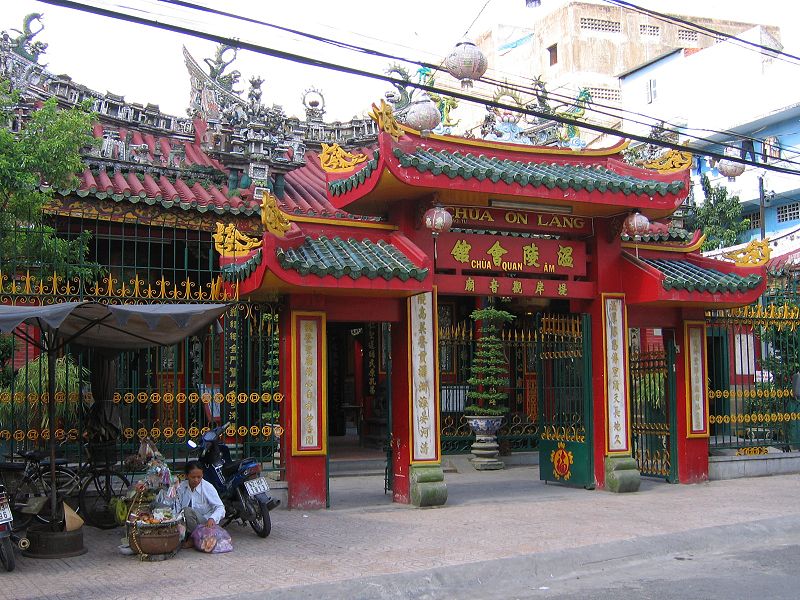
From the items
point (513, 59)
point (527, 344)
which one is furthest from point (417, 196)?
point (513, 59)

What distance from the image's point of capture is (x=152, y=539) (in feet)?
26.3

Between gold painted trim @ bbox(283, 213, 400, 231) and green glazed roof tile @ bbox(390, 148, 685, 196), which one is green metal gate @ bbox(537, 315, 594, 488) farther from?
gold painted trim @ bbox(283, 213, 400, 231)

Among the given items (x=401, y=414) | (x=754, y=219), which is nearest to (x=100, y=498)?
(x=401, y=414)

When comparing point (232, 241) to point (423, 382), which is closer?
point (232, 241)

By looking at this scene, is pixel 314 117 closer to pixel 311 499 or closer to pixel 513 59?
pixel 311 499

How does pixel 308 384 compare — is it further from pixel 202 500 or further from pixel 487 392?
pixel 487 392

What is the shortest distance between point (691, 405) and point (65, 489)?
9.03 m

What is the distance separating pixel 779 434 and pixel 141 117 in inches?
537

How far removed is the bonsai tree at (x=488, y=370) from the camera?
1572 centimetres

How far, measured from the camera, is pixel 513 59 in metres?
41.3

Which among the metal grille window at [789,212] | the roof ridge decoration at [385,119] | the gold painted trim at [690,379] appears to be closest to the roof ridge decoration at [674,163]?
the gold painted trim at [690,379]

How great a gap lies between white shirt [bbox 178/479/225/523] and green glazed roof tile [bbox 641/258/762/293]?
6.86 m

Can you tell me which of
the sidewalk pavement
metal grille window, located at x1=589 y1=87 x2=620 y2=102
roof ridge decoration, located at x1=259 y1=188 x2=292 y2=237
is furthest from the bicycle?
metal grille window, located at x1=589 y1=87 x2=620 y2=102

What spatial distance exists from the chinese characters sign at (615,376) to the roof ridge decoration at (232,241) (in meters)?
5.25
